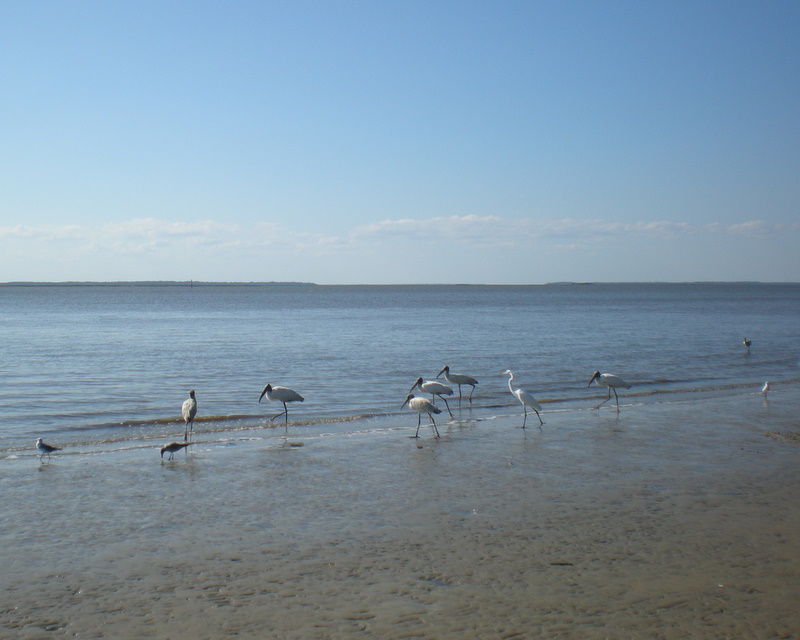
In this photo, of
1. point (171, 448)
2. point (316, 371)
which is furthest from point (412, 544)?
point (316, 371)

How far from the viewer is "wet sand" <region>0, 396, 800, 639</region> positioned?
6016 millimetres

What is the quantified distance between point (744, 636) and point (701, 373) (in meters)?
23.8

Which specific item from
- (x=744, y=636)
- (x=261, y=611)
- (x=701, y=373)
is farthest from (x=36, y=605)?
(x=701, y=373)

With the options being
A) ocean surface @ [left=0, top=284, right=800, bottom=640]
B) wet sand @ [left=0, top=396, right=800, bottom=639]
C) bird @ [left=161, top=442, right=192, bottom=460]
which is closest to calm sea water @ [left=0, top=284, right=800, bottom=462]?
ocean surface @ [left=0, top=284, right=800, bottom=640]

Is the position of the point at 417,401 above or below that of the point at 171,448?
above

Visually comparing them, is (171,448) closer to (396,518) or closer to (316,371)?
(396,518)

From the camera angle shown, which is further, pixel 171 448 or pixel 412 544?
pixel 171 448

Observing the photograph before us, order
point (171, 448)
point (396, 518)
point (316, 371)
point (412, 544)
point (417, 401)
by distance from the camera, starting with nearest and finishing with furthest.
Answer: point (412, 544)
point (396, 518)
point (171, 448)
point (417, 401)
point (316, 371)

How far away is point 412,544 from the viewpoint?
7879 mm

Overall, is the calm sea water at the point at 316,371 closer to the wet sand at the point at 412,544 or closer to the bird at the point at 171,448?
the bird at the point at 171,448

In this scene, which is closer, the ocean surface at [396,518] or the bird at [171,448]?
the ocean surface at [396,518]


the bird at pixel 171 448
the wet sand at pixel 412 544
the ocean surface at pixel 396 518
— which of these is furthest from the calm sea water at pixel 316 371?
the wet sand at pixel 412 544

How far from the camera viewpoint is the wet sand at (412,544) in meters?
6.02

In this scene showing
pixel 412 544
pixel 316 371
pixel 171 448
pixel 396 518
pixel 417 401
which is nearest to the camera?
pixel 412 544
